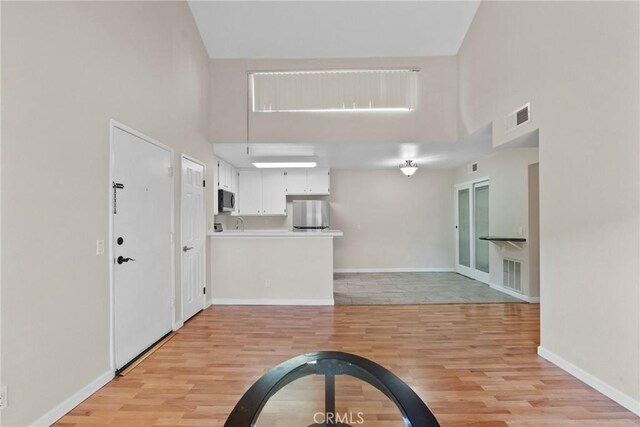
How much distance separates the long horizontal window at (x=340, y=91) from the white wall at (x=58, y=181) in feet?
6.72

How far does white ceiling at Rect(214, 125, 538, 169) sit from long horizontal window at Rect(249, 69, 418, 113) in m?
0.59

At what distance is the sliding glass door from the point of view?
19.1 ft

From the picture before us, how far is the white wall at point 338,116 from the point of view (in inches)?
175

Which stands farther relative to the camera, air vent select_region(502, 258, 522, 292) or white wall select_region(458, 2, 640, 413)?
air vent select_region(502, 258, 522, 292)

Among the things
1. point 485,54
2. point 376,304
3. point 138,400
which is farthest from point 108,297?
point 485,54

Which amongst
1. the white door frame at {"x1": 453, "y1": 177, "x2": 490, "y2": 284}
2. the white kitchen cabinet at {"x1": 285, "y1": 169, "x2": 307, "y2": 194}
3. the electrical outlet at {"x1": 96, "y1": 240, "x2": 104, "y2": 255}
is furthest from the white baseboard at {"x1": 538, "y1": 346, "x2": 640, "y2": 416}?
the white kitchen cabinet at {"x1": 285, "y1": 169, "x2": 307, "y2": 194}

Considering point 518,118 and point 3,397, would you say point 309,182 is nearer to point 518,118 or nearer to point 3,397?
point 518,118

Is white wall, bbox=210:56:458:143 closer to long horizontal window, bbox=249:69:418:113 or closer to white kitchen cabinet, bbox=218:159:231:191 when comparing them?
long horizontal window, bbox=249:69:418:113

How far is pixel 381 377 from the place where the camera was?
1.36 metres

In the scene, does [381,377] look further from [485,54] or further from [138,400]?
[485,54]

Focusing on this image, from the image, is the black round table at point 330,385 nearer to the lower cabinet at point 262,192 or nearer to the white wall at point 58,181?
the white wall at point 58,181

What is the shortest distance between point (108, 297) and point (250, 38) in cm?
378

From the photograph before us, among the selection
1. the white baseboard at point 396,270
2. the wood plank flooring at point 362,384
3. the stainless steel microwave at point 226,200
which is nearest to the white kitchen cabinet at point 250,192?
the stainless steel microwave at point 226,200

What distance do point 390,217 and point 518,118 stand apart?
13.9 ft
